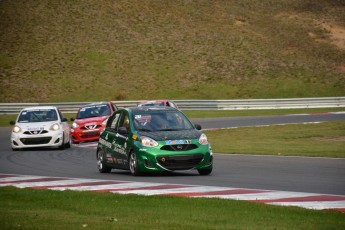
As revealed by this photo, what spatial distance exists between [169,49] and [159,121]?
59.2m

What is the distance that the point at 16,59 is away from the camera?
7556 centimetres

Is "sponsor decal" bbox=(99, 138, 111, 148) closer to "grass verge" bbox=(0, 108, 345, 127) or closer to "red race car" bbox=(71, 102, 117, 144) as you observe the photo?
"red race car" bbox=(71, 102, 117, 144)

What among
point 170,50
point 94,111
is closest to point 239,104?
point 170,50

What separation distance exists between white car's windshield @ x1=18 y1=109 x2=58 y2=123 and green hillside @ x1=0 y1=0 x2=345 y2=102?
35.4m

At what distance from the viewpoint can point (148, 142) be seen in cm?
1869

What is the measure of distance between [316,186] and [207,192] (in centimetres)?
203

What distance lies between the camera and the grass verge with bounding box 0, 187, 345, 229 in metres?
10.8

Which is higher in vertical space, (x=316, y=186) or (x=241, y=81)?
(x=316, y=186)

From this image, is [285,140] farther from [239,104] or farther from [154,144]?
[239,104]

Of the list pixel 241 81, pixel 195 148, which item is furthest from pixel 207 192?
pixel 241 81

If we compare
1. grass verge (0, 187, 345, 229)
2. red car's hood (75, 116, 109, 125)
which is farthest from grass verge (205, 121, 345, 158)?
grass verge (0, 187, 345, 229)

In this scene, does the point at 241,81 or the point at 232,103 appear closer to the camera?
the point at 232,103

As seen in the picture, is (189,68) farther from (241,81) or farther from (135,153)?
(135,153)

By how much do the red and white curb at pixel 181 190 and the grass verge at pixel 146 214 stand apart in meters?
0.64
